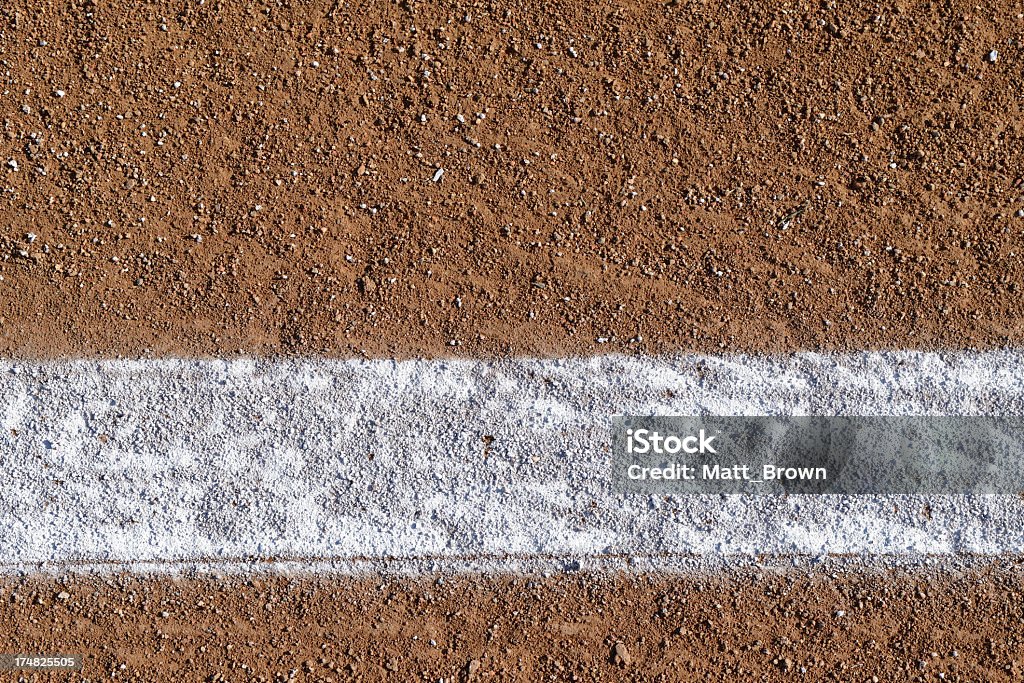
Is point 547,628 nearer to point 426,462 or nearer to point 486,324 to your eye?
point 426,462

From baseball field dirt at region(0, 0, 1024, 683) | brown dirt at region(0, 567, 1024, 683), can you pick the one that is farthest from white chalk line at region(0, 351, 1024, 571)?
brown dirt at region(0, 567, 1024, 683)

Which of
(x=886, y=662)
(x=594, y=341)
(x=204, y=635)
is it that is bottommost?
(x=886, y=662)

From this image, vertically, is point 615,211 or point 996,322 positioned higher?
point 615,211

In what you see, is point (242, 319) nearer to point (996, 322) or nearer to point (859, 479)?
point (859, 479)

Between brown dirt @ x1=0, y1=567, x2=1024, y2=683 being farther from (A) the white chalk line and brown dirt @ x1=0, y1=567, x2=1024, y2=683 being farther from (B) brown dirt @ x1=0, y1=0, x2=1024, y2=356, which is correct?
(B) brown dirt @ x1=0, y1=0, x2=1024, y2=356

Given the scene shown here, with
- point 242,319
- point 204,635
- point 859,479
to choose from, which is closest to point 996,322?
point 859,479

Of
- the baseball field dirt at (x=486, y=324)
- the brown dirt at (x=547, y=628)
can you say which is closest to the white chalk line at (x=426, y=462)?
the baseball field dirt at (x=486, y=324)
